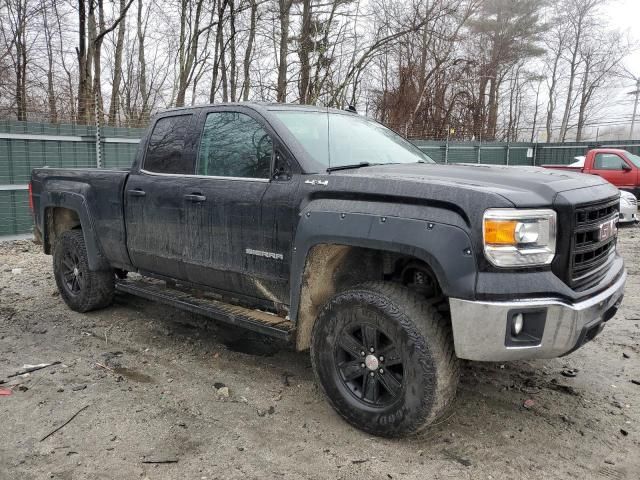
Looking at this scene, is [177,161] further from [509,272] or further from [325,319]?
[509,272]

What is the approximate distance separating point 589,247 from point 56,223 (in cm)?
519

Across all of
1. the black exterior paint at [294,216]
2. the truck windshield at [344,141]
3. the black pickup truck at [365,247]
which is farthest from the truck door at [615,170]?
the black exterior paint at [294,216]

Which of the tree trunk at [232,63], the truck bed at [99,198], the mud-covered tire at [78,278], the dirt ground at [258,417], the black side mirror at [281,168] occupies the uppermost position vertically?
the tree trunk at [232,63]

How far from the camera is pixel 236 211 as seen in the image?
376cm

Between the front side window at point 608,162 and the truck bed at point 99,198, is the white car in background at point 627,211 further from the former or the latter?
the truck bed at point 99,198

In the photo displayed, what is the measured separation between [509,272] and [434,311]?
50 centimetres

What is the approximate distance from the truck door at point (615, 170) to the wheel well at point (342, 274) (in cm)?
1293

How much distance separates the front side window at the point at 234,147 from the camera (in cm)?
376

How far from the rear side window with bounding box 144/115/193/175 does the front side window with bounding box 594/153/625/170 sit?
13361 millimetres

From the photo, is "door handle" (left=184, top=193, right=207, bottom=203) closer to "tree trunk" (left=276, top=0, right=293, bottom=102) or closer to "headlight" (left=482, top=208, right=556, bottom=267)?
"headlight" (left=482, top=208, right=556, bottom=267)

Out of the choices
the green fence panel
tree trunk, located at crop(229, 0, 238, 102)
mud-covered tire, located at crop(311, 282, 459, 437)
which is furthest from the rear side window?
tree trunk, located at crop(229, 0, 238, 102)

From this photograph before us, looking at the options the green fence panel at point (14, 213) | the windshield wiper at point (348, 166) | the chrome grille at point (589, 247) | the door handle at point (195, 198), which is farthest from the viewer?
the green fence panel at point (14, 213)

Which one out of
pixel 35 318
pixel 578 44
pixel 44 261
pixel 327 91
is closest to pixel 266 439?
pixel 35 318

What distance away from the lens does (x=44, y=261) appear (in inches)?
321
